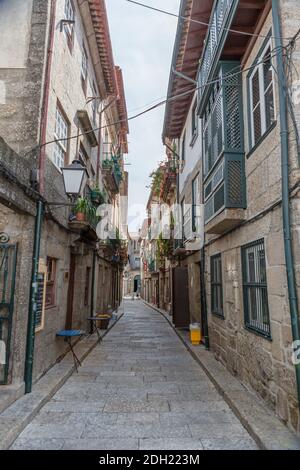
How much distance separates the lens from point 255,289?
4.93 metres

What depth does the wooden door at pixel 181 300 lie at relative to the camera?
1129cm

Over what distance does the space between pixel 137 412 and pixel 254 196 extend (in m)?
3.83

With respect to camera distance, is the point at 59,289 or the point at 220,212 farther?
the point at 59,289

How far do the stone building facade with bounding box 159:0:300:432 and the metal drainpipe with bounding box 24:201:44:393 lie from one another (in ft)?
11.0

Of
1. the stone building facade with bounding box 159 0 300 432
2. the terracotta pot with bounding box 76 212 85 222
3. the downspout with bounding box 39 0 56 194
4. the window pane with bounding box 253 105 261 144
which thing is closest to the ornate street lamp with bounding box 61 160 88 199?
the downspout with bounding box 39 0 56 194

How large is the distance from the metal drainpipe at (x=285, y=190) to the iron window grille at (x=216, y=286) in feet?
10.8

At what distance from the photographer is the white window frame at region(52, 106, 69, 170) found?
6574 mm

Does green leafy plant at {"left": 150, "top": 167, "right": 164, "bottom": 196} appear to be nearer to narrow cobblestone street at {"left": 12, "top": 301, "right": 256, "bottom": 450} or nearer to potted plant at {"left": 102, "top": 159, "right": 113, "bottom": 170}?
potted plant at {"left": 102, "top": 159, "right": 113, "bottom": 170}

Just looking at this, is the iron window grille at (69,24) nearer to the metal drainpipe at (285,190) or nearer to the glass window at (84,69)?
the glass window at (84,69)

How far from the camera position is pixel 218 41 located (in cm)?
555

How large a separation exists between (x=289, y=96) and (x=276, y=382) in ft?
12.5

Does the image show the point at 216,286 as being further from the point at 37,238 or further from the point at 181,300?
the point at 37,238

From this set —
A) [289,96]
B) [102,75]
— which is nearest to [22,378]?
[289,96]

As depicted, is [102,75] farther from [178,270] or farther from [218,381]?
[218,381]
